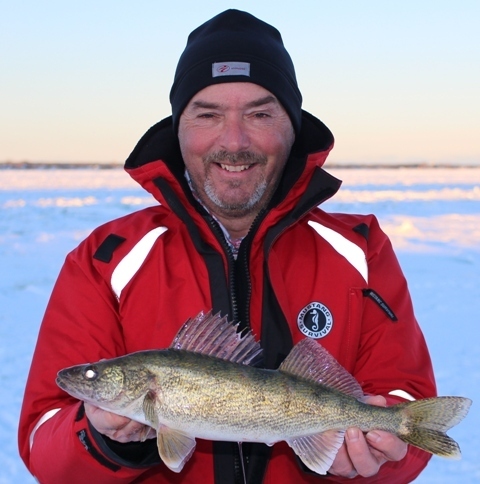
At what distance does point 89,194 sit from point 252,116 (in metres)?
22.7

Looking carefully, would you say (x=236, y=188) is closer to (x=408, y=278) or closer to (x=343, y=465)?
(x=343, y=465)

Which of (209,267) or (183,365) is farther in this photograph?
(209,267)

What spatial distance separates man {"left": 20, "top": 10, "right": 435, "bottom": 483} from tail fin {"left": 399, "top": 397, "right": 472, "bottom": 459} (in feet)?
0.31

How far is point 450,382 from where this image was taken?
5691 millimetres

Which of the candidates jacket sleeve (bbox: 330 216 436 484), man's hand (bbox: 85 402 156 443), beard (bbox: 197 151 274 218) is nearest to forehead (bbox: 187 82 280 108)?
beard (bbox: 197 151 274 218)

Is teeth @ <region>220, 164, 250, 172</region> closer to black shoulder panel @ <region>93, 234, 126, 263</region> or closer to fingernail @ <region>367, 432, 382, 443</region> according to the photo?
black shoulder panel @ <region>93, 234, 126, 263</region>

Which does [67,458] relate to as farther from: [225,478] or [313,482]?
[313,482]

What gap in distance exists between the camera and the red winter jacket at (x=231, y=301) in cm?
302

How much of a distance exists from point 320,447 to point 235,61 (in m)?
1.87

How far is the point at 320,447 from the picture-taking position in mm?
2664

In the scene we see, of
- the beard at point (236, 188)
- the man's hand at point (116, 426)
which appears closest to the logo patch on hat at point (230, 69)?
the beard at point (236, 188)

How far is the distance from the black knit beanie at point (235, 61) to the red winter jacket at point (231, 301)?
14.9 inches

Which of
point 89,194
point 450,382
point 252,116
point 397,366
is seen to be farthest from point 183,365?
point 89,194

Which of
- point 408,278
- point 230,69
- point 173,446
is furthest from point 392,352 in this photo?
point 408,278
